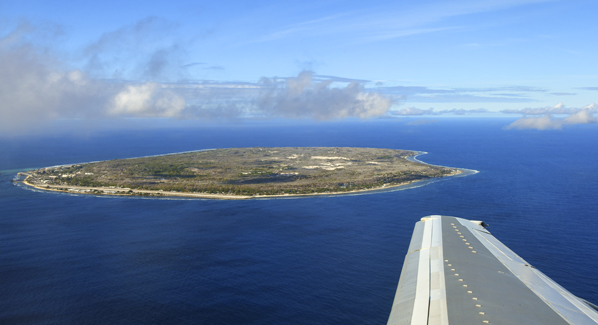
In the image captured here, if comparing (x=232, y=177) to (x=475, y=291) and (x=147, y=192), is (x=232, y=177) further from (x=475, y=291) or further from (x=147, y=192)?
(x=475, y=291)

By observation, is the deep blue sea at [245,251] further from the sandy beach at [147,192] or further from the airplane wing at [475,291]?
the airplane wing at [475,291]

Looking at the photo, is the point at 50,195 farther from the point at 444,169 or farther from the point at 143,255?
the point at 444,169

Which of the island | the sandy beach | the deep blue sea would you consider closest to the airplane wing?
the deep blue sea

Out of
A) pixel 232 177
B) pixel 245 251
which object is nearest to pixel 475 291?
pixel 245 251

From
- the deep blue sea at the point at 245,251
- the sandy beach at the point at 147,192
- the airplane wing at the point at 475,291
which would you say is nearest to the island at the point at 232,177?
the sandy beach at the point at 147,192

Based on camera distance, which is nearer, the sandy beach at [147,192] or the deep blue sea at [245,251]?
the deep blue sea at [245,251]

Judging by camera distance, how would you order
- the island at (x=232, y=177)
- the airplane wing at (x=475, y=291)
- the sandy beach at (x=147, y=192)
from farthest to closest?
A: the island at (x=232, y=177), the sandy beach at (x=147, y=192), the airplane wing at (x=475, y=291)
